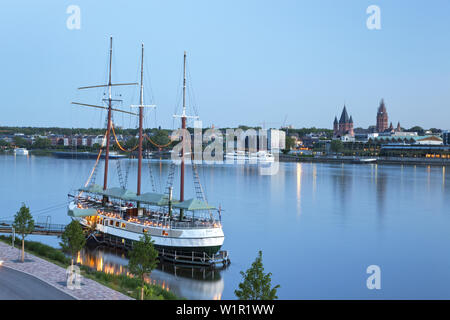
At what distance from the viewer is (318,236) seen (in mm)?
31312

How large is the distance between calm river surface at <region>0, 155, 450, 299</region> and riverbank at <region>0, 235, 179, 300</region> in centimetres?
312

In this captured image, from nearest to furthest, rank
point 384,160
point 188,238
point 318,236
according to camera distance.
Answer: point 188,238 < point 318,236 < point 384,160

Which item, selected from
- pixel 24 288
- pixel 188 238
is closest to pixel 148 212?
pixel 188 238

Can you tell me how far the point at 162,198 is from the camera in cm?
2338

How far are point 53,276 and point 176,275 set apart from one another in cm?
678

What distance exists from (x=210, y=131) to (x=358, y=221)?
131 m

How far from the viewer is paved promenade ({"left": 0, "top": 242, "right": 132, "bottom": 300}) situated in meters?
12.7

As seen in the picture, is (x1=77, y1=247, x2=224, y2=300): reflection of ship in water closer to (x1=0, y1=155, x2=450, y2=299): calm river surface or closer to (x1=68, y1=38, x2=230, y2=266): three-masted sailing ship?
(x1=0, y1=155, x2=450, y2=299): calm river surface

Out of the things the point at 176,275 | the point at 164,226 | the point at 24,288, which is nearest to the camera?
the point at 24,288

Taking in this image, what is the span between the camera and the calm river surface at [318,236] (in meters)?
20.3

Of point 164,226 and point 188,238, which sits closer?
point 188,238

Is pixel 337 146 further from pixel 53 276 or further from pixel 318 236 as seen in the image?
pixel 53 276

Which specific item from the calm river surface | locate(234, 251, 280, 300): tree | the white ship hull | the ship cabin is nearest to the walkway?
locate(234, 251, 280, 300): tree

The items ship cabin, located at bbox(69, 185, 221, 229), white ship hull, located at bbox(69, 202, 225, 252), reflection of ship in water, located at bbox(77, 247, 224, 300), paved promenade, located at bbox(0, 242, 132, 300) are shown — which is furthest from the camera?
ship cabin, located at bbox(69, 185, 221, 229)
